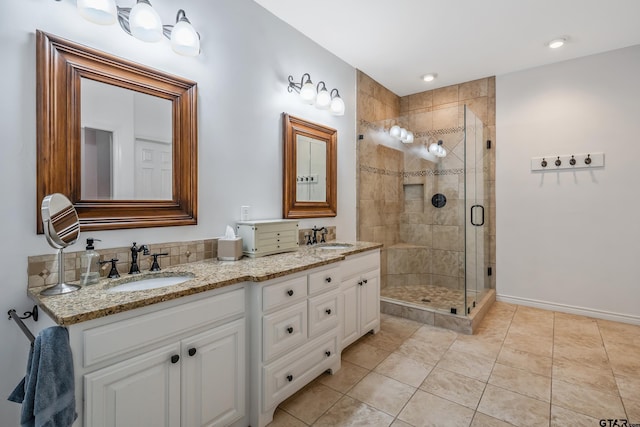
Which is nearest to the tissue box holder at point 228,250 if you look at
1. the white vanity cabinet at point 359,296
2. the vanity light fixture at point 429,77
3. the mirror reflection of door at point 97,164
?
the mirror reflection of door at point 97,164

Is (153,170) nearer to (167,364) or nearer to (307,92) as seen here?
(167,364)

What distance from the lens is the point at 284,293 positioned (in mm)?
1620

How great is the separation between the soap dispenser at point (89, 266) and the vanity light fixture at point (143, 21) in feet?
3.21

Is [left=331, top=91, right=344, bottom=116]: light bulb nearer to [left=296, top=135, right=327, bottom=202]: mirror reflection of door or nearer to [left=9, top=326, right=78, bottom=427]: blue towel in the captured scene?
[left=296, top=135, right=327, bottom=202]: mirror reflection of door

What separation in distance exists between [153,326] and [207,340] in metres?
0.26

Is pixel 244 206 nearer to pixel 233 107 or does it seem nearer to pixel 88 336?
pixel 233 107

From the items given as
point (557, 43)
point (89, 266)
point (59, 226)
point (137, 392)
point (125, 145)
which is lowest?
point (137, 392)

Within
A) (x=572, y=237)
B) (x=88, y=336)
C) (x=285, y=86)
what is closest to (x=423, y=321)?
(x=572, y=237)

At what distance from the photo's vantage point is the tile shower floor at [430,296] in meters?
2.92

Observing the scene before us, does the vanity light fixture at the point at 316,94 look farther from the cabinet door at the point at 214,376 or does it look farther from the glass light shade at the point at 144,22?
the cabinet door at the point at 214,376

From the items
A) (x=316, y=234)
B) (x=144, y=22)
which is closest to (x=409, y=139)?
(x=316, y=234)

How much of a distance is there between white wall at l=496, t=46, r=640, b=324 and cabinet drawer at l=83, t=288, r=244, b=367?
3.30 m

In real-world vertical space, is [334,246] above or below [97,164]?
below

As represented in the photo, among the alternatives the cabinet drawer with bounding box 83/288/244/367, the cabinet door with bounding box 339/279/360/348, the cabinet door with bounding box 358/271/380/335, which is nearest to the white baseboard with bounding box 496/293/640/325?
the cabinet door with bounding box 358/271/380/335
